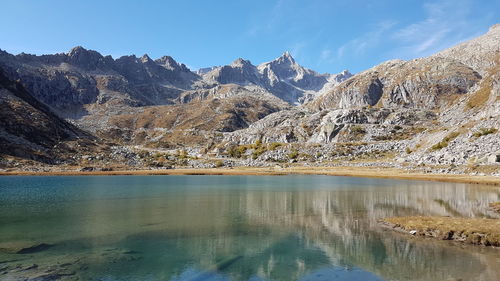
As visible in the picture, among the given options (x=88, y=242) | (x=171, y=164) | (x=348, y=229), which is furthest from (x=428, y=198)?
(x=171, y=164)

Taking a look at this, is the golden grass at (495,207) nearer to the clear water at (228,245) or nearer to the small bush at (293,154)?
the clear water at (228,245)

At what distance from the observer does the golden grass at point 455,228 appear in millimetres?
26109

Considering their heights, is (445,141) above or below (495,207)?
above

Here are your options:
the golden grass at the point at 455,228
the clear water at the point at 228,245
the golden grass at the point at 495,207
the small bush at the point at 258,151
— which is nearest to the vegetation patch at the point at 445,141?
the clear water at the point at 228,245

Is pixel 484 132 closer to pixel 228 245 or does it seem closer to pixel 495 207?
pixel 495 207

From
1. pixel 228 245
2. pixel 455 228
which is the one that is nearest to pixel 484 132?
pixel 455 228

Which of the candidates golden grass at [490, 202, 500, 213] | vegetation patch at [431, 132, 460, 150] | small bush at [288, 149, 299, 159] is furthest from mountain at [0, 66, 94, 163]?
vegetation patch at [431, 132, 460, 150]

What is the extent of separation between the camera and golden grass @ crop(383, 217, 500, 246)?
26.1 m

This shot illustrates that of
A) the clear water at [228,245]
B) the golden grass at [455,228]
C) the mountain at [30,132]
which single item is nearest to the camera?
the clear water at [228,245]

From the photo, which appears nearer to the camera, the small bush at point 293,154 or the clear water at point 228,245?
the clear water at point 228,245

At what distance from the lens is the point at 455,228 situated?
93.1ft

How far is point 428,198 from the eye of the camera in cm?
5216

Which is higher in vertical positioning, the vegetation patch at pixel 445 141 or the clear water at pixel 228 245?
the vegetation patch at pixel 445 141

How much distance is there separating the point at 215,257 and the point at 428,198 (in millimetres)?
42621
